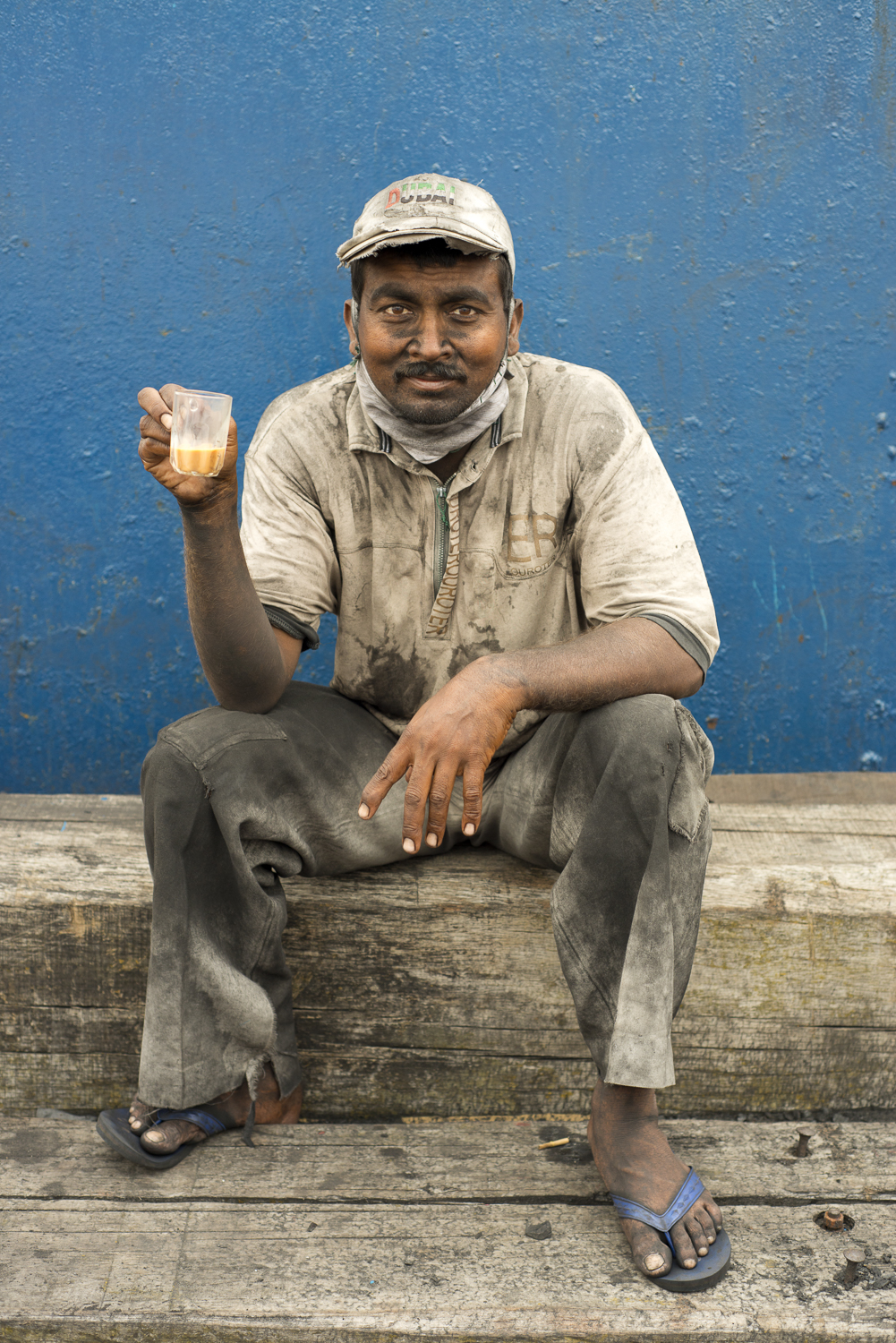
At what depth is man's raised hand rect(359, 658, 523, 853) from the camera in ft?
5.66

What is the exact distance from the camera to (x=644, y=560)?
2.00 m

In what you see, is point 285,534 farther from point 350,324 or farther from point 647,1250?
point 647,1250

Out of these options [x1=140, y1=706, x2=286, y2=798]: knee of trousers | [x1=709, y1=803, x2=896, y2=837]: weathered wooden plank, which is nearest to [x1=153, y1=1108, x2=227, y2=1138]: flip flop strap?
[x1=140, y1=706, x2=286, y2=798]: knee of trousers

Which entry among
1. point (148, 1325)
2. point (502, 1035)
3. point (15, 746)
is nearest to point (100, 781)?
point (15, 746)

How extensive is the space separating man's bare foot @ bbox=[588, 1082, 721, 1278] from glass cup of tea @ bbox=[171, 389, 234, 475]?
121 cm

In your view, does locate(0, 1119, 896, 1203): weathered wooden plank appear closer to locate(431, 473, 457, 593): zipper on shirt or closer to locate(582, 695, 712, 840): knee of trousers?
locate(582, 695, 712, 840): knee of trousers

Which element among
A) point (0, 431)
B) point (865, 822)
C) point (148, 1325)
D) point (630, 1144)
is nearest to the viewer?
point (148, 1325)

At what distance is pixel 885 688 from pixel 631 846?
1375 millimetres

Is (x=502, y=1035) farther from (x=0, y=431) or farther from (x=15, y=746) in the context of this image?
(x=0, y=431)

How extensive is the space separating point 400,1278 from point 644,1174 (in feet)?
1.37

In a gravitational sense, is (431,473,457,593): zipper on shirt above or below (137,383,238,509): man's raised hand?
below

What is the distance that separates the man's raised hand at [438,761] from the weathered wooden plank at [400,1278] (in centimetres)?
67

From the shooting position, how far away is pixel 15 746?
2.88 metres

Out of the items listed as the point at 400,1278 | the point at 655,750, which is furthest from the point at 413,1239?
the point at 655,750
